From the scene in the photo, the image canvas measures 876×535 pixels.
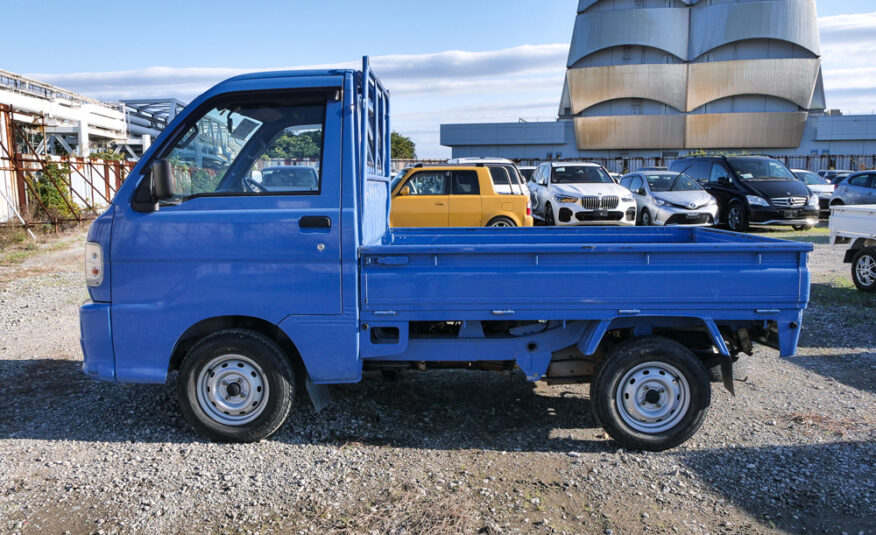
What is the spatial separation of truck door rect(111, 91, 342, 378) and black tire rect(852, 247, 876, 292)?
8703mm

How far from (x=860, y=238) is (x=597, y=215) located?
6.73 metres

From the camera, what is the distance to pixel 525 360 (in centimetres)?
452

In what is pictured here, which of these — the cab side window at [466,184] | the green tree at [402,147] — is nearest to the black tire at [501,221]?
the cab side window at [466,184]

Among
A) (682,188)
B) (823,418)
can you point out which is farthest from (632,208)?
(823,418)

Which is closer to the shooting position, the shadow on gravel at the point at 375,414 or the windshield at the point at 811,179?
the shadow on gravel at the point at 375,414

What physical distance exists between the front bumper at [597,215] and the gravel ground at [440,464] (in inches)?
392

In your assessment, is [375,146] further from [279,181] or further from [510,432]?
[510,432]

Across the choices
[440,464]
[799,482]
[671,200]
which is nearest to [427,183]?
[671,200]

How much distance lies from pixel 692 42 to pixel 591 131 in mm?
12301

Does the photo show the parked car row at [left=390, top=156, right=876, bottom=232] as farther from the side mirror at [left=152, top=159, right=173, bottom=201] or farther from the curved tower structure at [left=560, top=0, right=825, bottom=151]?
the curved tower structure at [left=560, top=0, right=825, bottom=151]

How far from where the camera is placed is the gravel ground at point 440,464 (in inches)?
142

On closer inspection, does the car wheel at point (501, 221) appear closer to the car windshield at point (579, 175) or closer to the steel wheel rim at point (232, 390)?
the car windshield at point (579, 175)

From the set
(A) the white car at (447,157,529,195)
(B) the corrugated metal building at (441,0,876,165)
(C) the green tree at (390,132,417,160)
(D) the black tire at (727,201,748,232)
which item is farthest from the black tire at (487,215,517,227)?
(B) the corrugated metal building at (441,0,876,165)

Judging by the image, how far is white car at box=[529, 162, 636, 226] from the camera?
1591 cm
